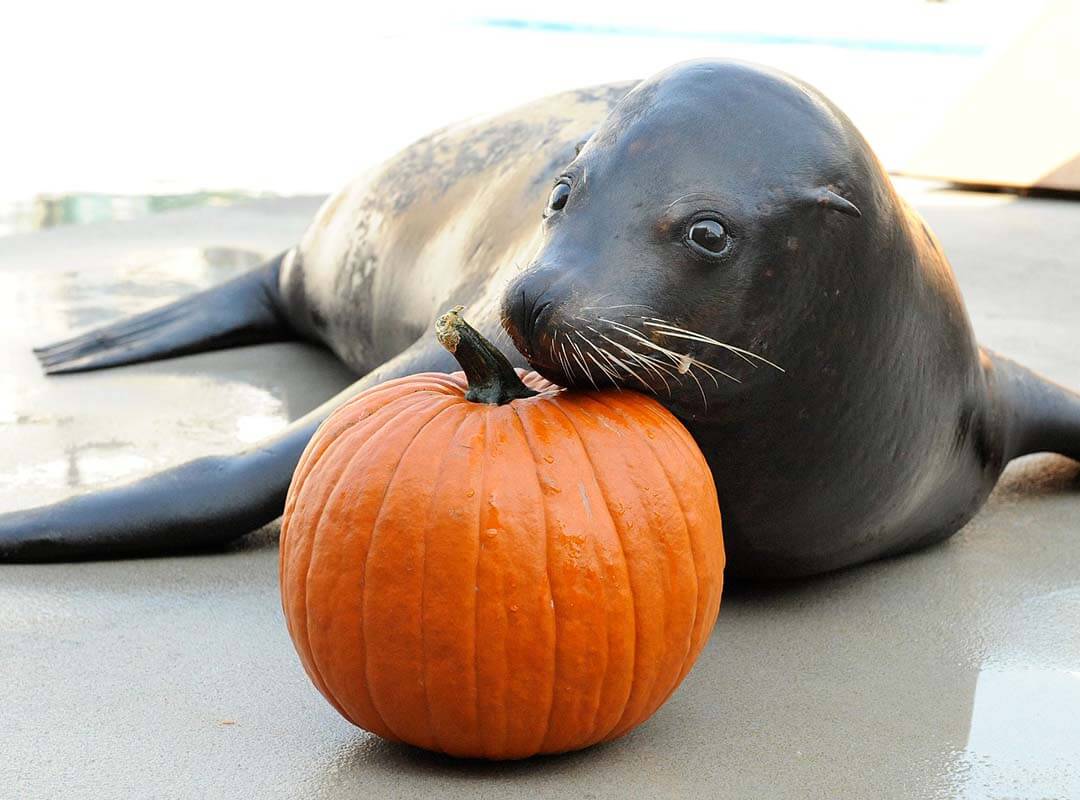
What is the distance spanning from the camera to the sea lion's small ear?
2465 millimetres

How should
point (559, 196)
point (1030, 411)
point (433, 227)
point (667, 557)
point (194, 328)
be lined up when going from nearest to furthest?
point (667, 557), point (559, 196), point (1030, 411), point (433, 227), point (194, 328)

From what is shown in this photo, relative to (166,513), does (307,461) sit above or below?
above

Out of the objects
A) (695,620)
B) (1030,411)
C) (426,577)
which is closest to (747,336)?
(695,620)

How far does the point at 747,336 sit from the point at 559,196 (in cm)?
39

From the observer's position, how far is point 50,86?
54.7 feet

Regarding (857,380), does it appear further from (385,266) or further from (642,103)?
(385,266)

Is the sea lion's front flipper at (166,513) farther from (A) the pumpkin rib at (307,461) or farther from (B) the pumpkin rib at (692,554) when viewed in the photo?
(B) the pumpkin rib at (692,554)

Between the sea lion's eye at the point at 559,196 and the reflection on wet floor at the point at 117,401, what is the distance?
4.09 feet

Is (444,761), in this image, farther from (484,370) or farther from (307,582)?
(484,370)

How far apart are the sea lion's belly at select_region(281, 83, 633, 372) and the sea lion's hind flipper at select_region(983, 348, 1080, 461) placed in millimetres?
1121

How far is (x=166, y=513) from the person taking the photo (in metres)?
3.15

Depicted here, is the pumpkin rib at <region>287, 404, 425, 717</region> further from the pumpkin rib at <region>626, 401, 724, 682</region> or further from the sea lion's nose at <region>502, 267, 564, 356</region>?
the pumpkin rib at <region>626, 401, 724, 682</region>

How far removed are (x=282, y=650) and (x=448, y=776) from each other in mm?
602

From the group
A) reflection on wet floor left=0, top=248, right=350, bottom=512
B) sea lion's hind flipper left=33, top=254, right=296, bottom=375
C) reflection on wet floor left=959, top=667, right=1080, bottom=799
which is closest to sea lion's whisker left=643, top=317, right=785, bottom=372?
reflection on wet floor left=959, top=667, right=1080, bottom=799
